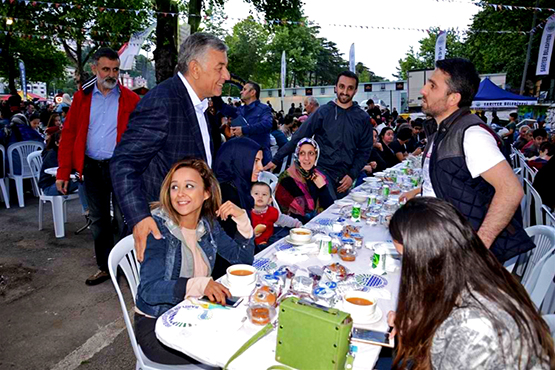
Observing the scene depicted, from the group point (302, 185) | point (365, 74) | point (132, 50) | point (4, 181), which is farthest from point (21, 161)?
point (365, 74)

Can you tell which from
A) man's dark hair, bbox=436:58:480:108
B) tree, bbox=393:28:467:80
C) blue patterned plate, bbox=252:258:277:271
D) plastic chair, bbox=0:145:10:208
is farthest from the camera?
tree, bbox=393:28:467:80

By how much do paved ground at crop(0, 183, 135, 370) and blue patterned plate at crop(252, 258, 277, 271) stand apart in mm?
1307

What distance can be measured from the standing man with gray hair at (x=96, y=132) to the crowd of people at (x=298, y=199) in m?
0.01

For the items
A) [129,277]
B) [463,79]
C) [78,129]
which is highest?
[463,79]

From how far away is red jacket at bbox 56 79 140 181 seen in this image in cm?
383

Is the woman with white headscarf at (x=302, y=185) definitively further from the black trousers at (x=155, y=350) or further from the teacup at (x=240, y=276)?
the black trousers at (x=155, y=350)

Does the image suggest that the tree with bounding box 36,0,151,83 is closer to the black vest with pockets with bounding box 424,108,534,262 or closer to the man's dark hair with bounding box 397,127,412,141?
the man's dark hair with bounding box 397,127,412,141

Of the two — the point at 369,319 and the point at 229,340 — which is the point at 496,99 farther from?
the point at 229,340

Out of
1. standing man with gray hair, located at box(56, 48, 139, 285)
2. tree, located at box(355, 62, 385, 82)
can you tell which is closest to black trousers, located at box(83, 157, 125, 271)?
standing man with gray hair, located at box(56, 48, 139, 285)

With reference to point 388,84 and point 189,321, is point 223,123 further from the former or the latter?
point 388,84

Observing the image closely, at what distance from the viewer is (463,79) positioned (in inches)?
95.4

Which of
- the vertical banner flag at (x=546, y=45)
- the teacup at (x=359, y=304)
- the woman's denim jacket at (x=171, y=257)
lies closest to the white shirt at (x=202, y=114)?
the woman's denim jacket at (x=171, y=257)

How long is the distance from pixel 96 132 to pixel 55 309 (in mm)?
Result: 1703

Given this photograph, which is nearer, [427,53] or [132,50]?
[132,50]
